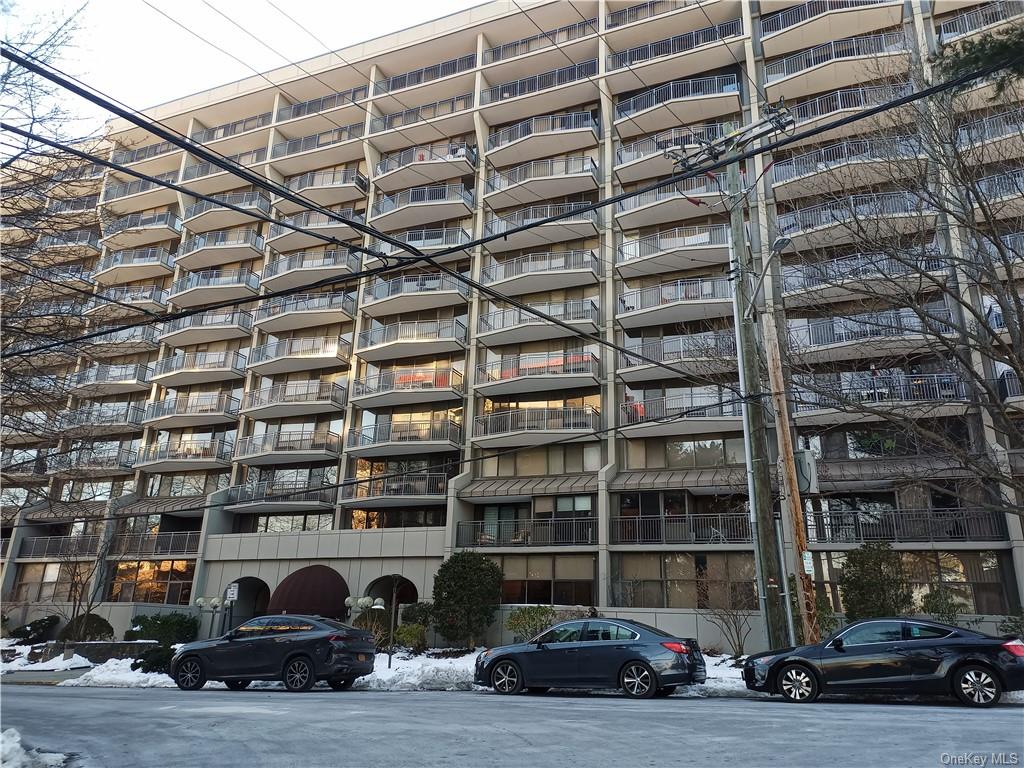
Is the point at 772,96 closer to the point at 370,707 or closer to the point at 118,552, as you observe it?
the point at 370,707

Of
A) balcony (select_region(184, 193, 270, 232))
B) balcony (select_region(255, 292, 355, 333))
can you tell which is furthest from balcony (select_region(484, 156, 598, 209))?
balcony (select_region(184, 193, 270, 232))

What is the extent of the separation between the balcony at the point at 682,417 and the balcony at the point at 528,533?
174 inches

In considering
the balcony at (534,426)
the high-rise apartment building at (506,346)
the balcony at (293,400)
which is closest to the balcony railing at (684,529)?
the high-rise apartment building at (506,346)

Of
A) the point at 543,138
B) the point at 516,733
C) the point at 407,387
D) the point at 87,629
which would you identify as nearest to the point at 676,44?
the point at 543,138

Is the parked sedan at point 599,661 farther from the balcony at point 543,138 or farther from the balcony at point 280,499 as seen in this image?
the balcony at point 543,138

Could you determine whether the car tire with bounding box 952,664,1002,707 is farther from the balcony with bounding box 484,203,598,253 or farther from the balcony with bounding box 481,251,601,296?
the balcony with bounding box 484,203,598,253

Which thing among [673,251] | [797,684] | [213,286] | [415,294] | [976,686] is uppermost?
[213,286]

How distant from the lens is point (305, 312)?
36031 millimetres

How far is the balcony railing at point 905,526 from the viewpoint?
2289cm

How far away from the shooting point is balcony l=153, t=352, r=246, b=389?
3800cm

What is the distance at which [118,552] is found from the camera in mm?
35906

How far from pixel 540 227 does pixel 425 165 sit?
285 inches

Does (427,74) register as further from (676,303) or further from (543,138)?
(676,303)

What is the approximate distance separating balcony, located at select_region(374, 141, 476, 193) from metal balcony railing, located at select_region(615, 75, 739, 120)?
26.2 ft
